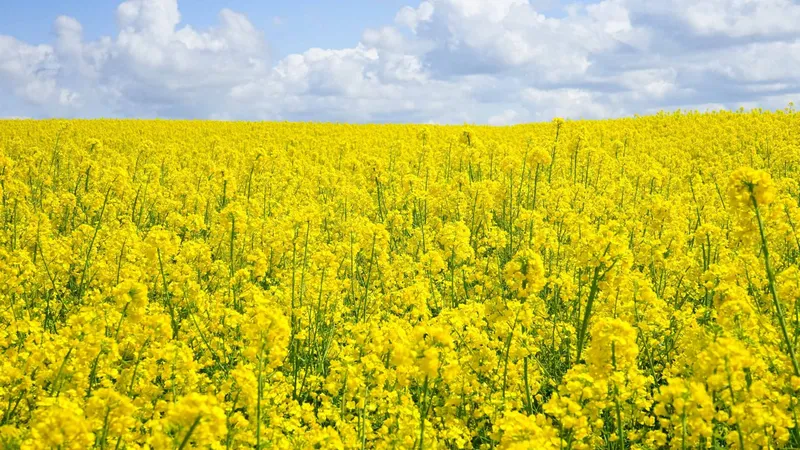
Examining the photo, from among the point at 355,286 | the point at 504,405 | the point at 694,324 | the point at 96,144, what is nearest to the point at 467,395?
the point at 504,405

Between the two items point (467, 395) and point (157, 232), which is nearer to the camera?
point (467, 395)

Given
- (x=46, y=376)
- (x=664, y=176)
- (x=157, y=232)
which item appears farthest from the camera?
(x=664, y=176)

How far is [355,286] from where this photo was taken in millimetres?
7191

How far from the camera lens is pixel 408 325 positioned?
4934 mm

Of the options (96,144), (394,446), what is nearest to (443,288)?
(394,446)

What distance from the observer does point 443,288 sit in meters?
6.91

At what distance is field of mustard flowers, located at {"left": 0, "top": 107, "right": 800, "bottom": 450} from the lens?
323 centimetres

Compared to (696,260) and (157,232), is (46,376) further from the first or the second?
(696,260)

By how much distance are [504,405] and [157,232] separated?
126 inches

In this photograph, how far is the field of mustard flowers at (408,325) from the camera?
10.6ft

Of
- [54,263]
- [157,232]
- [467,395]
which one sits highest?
[157,232]

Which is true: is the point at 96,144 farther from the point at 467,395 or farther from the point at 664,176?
the point at 664,176

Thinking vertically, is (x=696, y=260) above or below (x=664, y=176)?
below

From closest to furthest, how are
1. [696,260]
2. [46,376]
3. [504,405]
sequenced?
[504,405] < [46,376] < [696,260]
